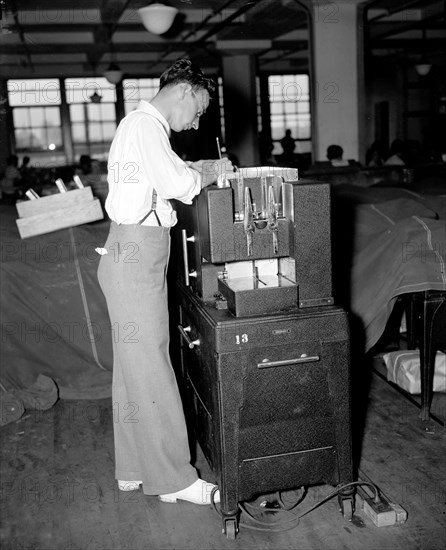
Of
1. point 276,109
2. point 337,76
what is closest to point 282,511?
point 337,76

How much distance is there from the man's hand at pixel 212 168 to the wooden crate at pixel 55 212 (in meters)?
1.31

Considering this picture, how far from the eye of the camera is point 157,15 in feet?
21.6

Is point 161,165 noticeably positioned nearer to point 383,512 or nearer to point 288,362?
point 288,362

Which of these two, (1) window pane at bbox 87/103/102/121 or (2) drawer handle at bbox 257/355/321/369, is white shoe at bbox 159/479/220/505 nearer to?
(2) drawer handle at bbox 257/355/321/369

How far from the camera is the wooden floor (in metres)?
2.29

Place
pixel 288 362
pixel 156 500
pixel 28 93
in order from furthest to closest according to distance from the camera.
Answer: pixel 28 93
pixel 156 500
pixel 288 362

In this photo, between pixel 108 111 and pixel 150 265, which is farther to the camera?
pixel 108 111

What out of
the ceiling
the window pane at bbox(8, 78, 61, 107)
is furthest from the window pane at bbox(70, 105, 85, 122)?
the ceiling

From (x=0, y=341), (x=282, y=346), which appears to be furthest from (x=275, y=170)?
(x=0, y=341)

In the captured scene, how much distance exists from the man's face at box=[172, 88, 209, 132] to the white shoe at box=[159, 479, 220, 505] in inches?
54.3

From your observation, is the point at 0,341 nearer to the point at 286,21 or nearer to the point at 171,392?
the point at 171,392

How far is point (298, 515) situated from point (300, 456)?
0.25 metres

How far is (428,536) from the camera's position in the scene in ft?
7.43

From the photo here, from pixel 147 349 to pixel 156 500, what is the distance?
2.12 feet
